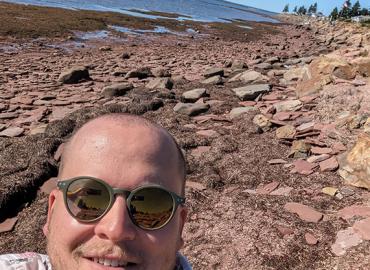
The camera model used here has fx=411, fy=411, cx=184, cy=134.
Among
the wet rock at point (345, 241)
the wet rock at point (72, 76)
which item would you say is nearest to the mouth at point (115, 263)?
the wet rock at point (345, 241)

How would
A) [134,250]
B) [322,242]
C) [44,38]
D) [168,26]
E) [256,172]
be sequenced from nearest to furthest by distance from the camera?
[134,250], [322,242], [256,172], [44,38], [168,26]

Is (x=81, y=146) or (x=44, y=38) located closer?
(x=81, y=146)

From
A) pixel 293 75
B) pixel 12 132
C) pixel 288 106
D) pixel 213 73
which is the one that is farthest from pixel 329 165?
pixel 213 73

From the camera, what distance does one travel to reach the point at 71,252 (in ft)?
6.08

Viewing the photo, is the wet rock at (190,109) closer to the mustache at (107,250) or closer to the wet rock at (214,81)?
the wet rock at (214,81)

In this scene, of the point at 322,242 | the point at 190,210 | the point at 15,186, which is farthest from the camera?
the point at 15,186

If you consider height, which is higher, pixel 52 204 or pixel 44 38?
pixel 52 204

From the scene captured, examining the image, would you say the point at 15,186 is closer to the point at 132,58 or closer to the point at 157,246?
the point at 157,246

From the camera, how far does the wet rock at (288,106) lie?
29.8 feet

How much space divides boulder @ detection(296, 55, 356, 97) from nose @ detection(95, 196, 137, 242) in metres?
8.84

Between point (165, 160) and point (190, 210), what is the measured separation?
3293 millimetres

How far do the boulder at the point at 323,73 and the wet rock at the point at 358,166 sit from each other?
13.7ft

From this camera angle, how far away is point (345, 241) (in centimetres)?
449

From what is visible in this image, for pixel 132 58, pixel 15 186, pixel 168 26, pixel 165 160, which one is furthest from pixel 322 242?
pixel 168 26
